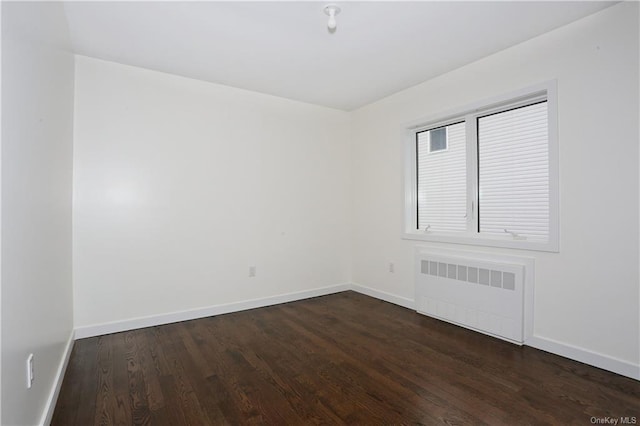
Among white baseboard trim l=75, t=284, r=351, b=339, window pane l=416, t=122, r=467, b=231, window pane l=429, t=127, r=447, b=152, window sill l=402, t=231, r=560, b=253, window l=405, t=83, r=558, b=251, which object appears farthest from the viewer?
window pane l=429, t=127, r=447, b=152

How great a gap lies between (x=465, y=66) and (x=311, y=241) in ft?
9.03

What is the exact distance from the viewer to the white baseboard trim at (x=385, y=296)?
3902 mm

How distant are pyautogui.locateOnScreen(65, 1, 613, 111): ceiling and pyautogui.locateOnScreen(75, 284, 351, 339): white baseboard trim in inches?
101

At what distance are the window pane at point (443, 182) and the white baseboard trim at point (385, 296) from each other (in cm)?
92

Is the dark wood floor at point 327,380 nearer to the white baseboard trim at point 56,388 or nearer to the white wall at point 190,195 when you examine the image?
the white baseboard trim at point 56,388

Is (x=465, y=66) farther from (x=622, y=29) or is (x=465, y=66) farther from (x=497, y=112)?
(x=622, y=29)

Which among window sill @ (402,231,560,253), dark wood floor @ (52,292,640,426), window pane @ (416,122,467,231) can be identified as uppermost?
window pane @ (416,122,467,231)

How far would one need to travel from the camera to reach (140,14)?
2449mm

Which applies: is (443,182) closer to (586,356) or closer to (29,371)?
Answer: (586,356)

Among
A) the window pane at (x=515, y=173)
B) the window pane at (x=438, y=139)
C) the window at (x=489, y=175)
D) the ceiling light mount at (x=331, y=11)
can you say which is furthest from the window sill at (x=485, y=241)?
the ceiling light mount at (x=331, y=11)

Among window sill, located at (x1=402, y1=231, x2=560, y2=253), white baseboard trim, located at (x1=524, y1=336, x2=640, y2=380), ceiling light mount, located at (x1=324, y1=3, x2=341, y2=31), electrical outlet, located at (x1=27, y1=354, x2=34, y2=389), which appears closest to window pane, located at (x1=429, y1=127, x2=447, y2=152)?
window sill, located at (x1=402, y1=231, x2=560, y2=253)

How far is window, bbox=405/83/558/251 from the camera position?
2830 mm

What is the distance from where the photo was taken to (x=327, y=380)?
2.27 meters

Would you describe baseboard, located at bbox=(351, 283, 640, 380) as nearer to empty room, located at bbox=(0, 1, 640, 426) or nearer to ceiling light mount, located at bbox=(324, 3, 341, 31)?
empty room, located at bbox=(0, 1, 640, 426)
